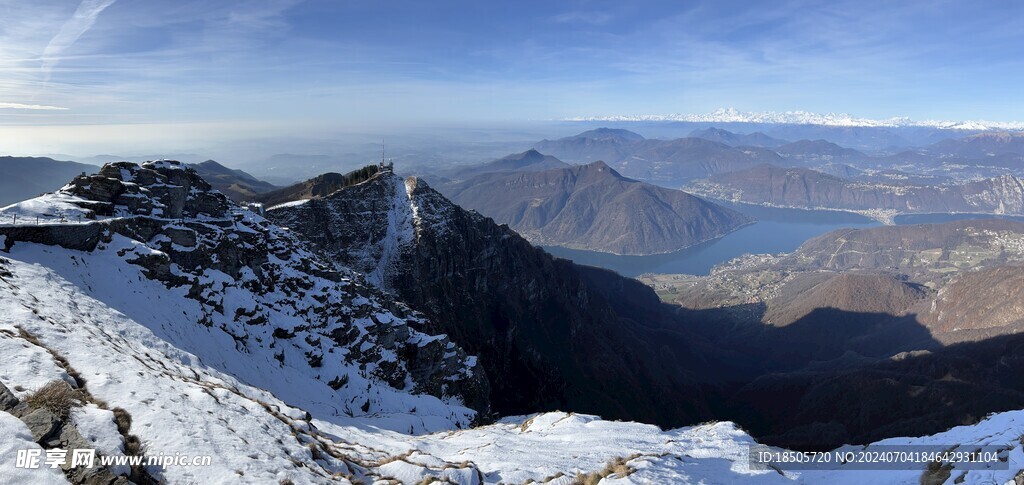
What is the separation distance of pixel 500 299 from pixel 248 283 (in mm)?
76927

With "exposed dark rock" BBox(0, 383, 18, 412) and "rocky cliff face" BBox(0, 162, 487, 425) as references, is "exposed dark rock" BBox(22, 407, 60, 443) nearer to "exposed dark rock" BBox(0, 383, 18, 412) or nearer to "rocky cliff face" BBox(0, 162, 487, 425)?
"exposed dark rock" BBox(0, 383, 18, 412)

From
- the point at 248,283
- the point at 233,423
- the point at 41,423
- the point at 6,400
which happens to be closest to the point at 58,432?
the point at 41,423

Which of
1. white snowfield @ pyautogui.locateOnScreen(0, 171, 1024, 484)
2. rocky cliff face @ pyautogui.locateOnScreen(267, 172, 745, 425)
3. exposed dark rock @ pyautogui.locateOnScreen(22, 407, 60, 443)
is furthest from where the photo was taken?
rocky cliff face @ pyautogui.locateOnScreen(267, 172, 745, 425)

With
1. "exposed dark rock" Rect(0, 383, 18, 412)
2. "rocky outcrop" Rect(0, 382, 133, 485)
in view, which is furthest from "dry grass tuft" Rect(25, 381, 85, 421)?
"exposed dark rock" Rect(0, 383, 18, 412)

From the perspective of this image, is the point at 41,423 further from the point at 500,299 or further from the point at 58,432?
the point at 500,299

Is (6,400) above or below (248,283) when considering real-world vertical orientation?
above

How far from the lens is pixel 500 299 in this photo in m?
117

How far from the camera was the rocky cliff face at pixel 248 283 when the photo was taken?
35.2 metres

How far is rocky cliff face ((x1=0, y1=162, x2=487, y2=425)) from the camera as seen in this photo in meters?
35.2

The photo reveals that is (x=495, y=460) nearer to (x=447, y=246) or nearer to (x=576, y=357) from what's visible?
(x=447, y=246)

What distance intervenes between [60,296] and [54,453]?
18.3 m

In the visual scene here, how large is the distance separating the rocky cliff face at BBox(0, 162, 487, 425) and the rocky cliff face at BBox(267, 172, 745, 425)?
23226 mm

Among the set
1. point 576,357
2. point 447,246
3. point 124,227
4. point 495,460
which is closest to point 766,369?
point 576,357

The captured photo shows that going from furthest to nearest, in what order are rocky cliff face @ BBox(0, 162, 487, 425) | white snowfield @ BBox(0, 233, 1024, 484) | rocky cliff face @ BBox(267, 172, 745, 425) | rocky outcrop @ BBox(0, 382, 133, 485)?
rocky cliff face @ BBox(267, 172, 745, 425)
rocky cliff face @ BBox(0, 162, 487, 425)
white snowfield @ BBox(0, 233, 1024, 484)
rocky outcrop @ BBox(0, 382, 133, 485)
